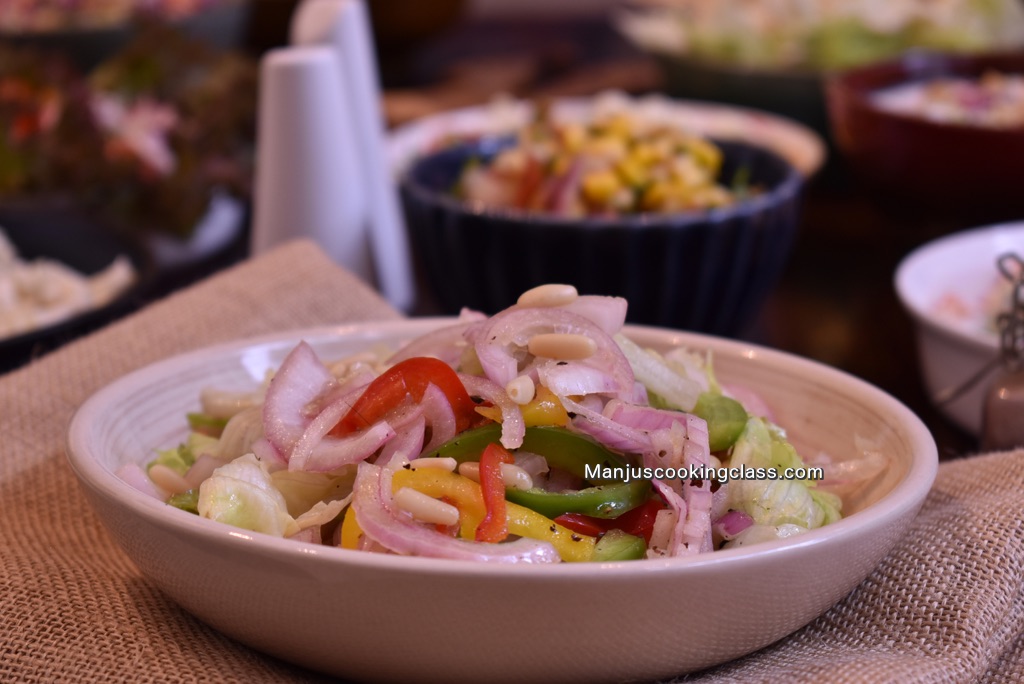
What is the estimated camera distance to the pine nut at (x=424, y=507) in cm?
96

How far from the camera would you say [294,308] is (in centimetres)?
168

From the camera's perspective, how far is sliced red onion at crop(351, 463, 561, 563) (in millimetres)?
925

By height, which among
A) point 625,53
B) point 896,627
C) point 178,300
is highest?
point 178,300

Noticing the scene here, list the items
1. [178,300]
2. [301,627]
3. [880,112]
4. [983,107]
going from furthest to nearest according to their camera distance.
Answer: [983,107], [880,112], [178,300], [301,627]

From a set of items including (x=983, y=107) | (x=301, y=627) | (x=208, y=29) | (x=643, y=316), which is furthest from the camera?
(x=208, y=29)

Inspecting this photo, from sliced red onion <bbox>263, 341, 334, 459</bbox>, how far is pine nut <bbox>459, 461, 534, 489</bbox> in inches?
7.4

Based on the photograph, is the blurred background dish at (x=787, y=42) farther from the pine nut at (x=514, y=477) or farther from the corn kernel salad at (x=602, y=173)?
the pine nut at (x=514, y=477)

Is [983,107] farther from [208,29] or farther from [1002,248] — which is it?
[208,29]

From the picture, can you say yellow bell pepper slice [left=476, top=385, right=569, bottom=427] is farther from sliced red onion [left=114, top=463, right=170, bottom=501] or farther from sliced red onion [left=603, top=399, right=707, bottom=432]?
sliced red onion [left=114, top=463, right=170, bottom=501]

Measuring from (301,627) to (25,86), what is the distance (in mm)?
2699

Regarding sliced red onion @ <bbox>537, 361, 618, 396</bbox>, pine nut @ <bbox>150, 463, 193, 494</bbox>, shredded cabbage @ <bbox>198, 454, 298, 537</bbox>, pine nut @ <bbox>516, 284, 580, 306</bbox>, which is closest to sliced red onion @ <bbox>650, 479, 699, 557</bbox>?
sliced red onion @ <bbox>537, 361, 618, 396</bbox>

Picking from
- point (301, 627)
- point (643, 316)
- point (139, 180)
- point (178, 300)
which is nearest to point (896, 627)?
point (301, 627)

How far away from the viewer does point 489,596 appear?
2.85 feet

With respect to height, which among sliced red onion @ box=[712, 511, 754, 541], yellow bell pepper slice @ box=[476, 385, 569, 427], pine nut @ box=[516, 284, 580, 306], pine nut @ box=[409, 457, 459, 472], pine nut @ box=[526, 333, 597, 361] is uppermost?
pine nut @ box=[516, 284, 580, 306]
